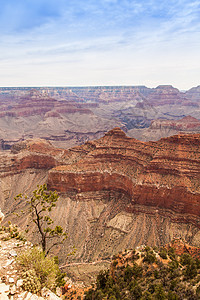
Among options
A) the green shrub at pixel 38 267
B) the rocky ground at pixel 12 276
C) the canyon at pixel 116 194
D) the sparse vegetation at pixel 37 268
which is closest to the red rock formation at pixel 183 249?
the canyon at pixel 116 194

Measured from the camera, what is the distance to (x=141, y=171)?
55.5m

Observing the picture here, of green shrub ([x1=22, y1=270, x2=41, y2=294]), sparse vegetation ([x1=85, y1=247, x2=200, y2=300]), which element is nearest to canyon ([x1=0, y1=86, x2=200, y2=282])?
sparse vegetation ([x1=85, y1=247, x2=200, y2=300])

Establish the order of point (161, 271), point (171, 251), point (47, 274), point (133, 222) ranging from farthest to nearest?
1. point (133, 222)
2. point (171, 251)
3. point (161, 271)
4. point (47, 274)

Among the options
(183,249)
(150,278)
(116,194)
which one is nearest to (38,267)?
(150,278)

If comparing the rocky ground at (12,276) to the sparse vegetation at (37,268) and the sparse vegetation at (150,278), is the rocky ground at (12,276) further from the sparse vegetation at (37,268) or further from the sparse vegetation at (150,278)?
the sparse vegetation at (150,278)

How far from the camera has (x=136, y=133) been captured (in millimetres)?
192875

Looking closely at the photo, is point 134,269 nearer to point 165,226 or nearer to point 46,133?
point 165,226

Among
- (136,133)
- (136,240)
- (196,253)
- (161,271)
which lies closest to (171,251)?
(196,253)

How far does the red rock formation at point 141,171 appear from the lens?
163 feet

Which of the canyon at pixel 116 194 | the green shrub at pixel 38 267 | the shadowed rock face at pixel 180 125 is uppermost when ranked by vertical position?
the shadowed rock face at pixel 180 125

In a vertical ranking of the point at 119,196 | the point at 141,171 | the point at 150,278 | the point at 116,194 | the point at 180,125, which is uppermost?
the point at 180,125

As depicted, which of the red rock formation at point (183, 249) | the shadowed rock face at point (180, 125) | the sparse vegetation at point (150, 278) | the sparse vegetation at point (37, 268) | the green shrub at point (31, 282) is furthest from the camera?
the shadowed rock face at point (180, 125)

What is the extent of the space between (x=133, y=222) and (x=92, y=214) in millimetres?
12288

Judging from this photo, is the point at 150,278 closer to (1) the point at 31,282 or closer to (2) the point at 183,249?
(2) the point at 183,249
